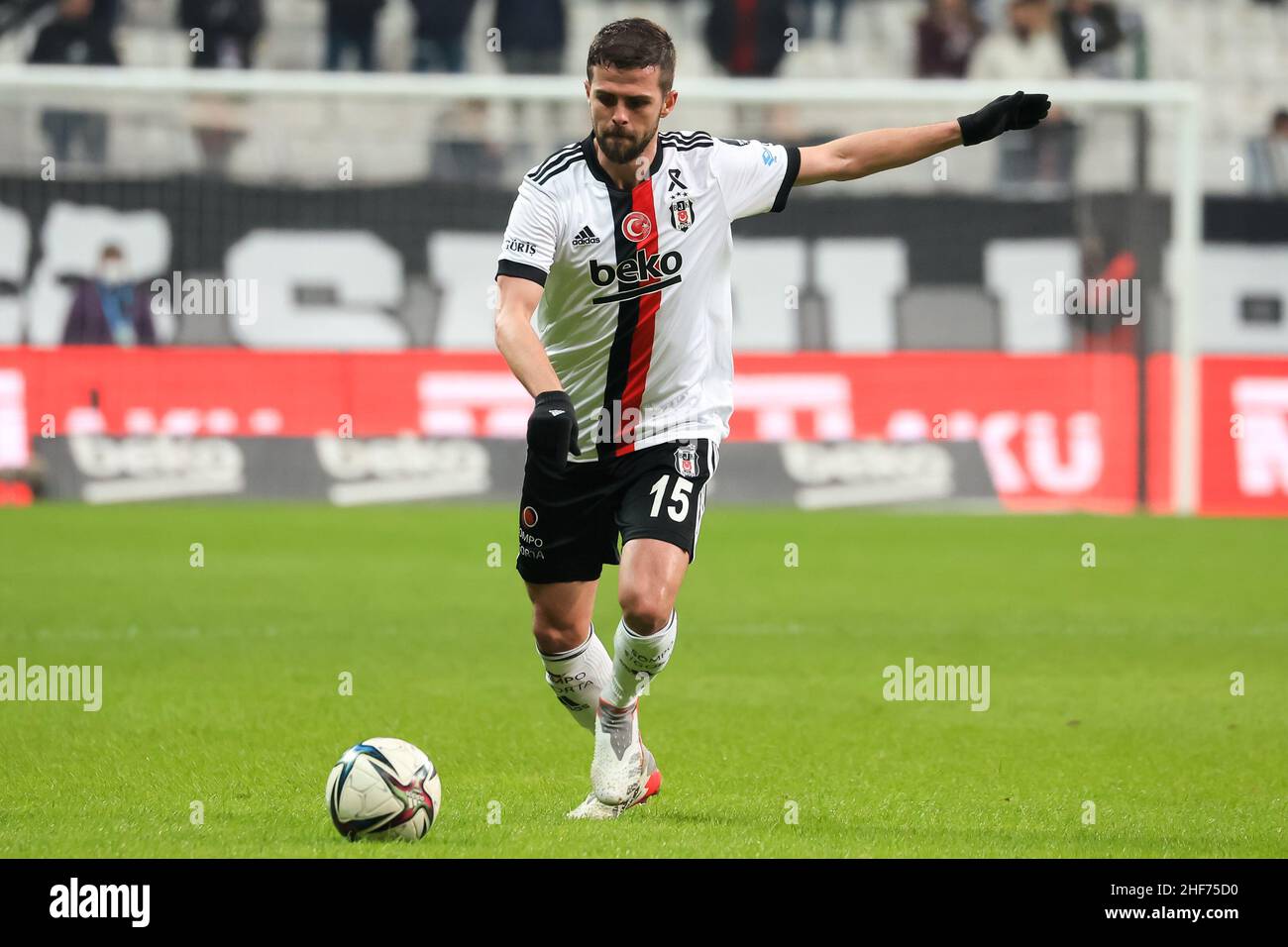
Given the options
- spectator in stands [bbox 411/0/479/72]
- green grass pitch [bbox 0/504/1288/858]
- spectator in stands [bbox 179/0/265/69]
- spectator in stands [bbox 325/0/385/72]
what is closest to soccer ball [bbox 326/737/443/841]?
green grass pitch [bbox 0/504/1288/858]

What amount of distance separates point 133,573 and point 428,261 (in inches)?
267

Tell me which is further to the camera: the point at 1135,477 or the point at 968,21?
A: the point at 968,21

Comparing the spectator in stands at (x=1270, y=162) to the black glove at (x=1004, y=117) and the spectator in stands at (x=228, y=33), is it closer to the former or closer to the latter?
the spectator in stands at (x=228, y=33)

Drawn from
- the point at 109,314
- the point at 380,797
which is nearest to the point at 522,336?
the point at 380,797

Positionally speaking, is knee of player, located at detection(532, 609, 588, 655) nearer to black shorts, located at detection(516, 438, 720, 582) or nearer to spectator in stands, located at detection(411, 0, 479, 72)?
black shorts, located at detection(516, 438, 720, 582)

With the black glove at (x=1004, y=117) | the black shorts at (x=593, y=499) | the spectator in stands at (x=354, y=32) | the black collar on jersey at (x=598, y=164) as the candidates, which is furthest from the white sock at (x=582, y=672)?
the spectator in stands at (x=354, y=32)

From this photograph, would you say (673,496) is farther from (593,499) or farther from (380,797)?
(380,797)

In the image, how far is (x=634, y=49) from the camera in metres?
5.70

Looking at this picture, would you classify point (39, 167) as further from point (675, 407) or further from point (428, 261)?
point (675, 407)

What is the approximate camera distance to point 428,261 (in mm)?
19141

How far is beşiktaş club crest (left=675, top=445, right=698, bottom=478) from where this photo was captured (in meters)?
6.16

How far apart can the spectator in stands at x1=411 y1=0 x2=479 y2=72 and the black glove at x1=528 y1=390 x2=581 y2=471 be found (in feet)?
52.6
